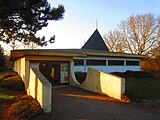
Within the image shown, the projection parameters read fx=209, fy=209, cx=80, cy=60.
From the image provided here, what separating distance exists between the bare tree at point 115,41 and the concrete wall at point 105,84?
2966cm

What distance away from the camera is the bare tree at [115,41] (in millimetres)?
44291

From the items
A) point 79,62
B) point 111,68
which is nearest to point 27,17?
point 79,62

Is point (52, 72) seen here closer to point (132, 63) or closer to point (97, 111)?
point (97, 111)

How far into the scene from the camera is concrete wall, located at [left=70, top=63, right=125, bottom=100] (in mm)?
11945

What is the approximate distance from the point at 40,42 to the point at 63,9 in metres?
3.11

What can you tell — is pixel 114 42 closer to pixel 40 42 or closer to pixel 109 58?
pixel 109 58

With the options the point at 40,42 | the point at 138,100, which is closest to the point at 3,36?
the point at 40,42

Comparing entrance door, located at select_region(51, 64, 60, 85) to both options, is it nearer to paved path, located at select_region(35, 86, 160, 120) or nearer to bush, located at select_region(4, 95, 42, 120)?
paved path, located at select_region(35, 86, 160, 120)

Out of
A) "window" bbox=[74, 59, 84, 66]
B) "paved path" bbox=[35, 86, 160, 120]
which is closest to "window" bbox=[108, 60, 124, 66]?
"window" bbox=[74, 59, 84, 66]

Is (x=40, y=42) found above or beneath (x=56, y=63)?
above

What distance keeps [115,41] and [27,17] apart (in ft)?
122

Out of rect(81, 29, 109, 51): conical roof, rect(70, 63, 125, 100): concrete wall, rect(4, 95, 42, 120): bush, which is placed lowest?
rect(4, 95, 42, 120): bush

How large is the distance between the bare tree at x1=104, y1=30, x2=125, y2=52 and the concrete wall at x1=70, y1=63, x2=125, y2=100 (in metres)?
29.7

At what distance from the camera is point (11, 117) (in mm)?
8141
